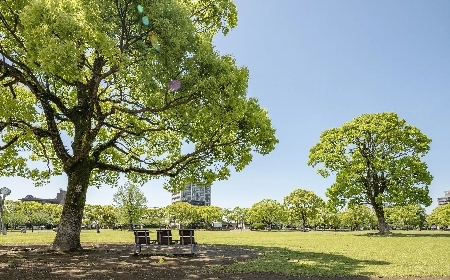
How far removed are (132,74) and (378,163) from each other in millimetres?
31733

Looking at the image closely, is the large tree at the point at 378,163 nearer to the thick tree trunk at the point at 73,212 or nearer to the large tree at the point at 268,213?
the thick tree trunk at the point at 73,212

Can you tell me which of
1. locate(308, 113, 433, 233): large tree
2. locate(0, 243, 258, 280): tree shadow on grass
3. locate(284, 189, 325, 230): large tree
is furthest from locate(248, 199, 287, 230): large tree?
locate(0, 243, 258, 280): tree shadow on grass

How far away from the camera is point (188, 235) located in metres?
17.3

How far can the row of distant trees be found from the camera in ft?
270

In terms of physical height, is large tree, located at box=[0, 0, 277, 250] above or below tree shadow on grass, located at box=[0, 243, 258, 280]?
above

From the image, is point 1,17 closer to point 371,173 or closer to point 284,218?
point 371,173

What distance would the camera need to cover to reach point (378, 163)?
136 ft

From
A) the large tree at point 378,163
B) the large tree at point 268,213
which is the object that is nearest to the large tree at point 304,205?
the large tree at point 268,213

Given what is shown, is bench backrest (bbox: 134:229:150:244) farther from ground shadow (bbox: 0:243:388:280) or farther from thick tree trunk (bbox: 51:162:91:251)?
thick tree trunk (bbox: 51:162:91:251)

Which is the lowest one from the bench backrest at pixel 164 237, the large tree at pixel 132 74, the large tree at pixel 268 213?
the large tree at pixel 268 213

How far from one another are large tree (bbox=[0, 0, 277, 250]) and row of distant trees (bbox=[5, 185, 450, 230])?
193 feet

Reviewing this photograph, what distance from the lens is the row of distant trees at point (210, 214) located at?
270 feet

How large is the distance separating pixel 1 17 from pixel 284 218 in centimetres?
11156

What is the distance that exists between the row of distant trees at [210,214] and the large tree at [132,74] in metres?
58.8
